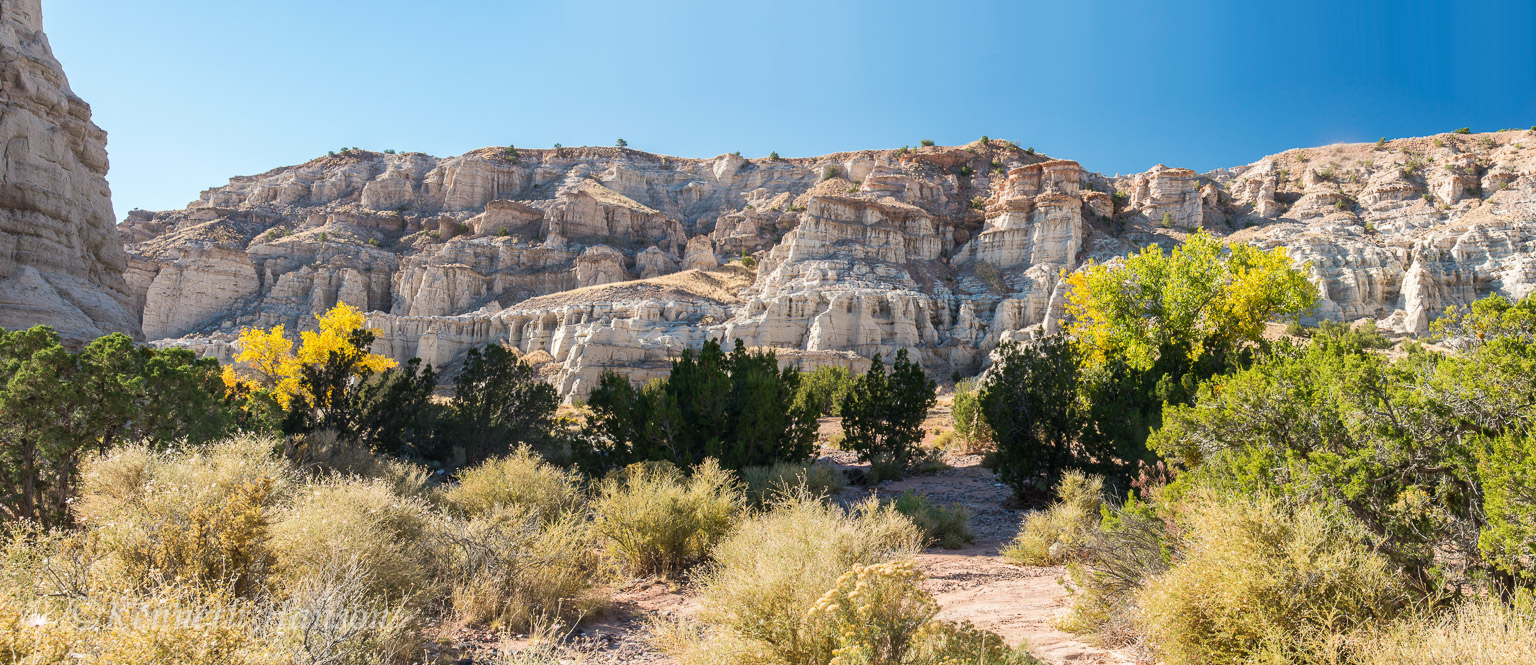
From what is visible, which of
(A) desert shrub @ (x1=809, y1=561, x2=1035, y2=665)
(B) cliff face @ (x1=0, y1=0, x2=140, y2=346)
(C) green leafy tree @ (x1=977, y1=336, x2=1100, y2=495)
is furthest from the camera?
(B) cliff face @ (x1=0, y1=0, x2=140, y2=346)

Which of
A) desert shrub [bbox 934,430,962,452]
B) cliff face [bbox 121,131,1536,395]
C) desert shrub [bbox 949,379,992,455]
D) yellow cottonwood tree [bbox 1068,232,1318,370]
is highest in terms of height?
cliff face [bbox 121,131,1536,395]

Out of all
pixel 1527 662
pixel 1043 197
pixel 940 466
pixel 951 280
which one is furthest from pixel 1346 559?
pixel 1043 197

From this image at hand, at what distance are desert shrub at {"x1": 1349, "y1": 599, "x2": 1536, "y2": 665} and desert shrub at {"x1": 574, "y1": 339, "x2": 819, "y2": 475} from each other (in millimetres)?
9118

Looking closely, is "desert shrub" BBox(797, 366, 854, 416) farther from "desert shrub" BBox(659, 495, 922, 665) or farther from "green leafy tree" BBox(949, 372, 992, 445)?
"desert shrub" BBox(659, 495, 922, 665)

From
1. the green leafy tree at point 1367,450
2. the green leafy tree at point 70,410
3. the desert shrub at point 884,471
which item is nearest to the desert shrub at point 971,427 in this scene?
the desert shrub at point 884,471

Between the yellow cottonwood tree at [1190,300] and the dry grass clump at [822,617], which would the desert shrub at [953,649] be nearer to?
the dry grass clump at [822,617]

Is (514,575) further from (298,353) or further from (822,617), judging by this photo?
(298,353)

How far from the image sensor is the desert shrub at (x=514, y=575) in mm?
5430

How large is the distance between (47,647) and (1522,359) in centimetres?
774

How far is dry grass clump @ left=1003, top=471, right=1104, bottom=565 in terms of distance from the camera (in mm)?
7465

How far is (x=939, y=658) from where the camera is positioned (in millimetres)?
3461

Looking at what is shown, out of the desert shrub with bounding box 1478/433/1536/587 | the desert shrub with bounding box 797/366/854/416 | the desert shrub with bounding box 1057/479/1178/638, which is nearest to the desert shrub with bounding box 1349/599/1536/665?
the desert shrub with bounding box 1478/433/1536/587

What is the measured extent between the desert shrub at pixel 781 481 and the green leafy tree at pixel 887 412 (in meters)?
4.87

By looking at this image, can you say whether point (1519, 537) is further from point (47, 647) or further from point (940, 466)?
point (940, 466)
